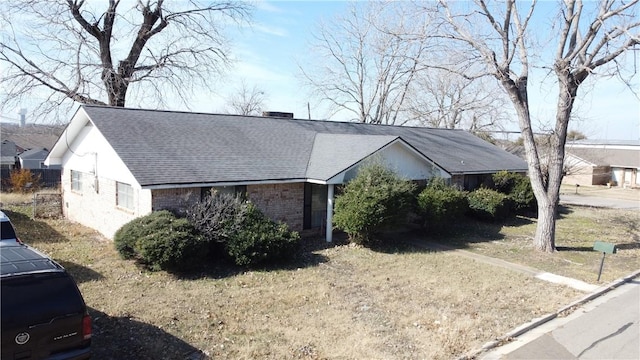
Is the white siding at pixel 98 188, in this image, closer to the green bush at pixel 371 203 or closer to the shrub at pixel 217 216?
the shrub at pixel 217 216

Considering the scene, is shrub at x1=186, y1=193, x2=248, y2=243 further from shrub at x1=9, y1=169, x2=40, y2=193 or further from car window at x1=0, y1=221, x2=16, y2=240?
shrub at x1=9, y1=169, x2=40, y2=193

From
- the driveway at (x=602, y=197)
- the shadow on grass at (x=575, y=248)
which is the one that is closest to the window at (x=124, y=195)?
the shadow on grass at (x=575, y=248)

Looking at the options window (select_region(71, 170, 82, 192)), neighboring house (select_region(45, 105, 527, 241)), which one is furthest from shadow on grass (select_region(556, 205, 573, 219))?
window (select_region(71, 170, 82, 192))

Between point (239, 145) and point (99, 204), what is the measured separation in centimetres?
557

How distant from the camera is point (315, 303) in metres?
10.0

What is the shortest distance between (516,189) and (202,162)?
17393mm

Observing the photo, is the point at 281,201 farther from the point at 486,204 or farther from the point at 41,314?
the point at 41,314

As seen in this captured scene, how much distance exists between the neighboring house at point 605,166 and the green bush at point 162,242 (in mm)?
46139

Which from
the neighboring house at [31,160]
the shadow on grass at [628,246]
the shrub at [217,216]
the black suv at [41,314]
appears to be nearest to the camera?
the black suv at [41,314]

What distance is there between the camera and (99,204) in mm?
16234

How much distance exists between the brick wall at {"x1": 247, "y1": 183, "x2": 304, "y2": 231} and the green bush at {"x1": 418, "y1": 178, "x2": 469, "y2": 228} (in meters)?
4.72

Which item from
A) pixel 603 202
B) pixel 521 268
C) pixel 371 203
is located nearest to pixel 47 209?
pixel 371 203

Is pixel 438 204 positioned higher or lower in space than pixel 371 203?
lower

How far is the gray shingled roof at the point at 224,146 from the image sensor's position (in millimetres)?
13594
